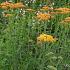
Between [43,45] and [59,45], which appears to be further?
[59,45]

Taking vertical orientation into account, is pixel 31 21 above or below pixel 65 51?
above

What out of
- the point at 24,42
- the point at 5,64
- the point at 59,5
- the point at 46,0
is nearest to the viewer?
the point at 5,64

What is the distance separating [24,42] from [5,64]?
41 centimetres

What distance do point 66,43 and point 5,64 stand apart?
2.85 feet

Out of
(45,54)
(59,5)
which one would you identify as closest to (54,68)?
(45,54)

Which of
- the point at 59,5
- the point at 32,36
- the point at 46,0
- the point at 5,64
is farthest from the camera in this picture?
the point at 59,5

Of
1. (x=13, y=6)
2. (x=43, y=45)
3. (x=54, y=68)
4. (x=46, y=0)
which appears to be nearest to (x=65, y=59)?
(x=43, y=45)

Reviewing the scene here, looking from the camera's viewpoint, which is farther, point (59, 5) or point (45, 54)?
point (59, 5)

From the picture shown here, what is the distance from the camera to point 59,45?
14.1 feet

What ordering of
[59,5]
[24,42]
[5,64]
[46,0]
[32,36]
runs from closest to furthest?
[5,64]
[24,42]
[32,36]
[46,0]
[59,5]

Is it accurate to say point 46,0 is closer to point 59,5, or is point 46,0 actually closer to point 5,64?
point 59,5

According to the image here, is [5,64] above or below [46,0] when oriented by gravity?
below

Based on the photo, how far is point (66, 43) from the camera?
14.1 ft

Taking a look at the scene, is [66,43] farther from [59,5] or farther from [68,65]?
[59,5]
